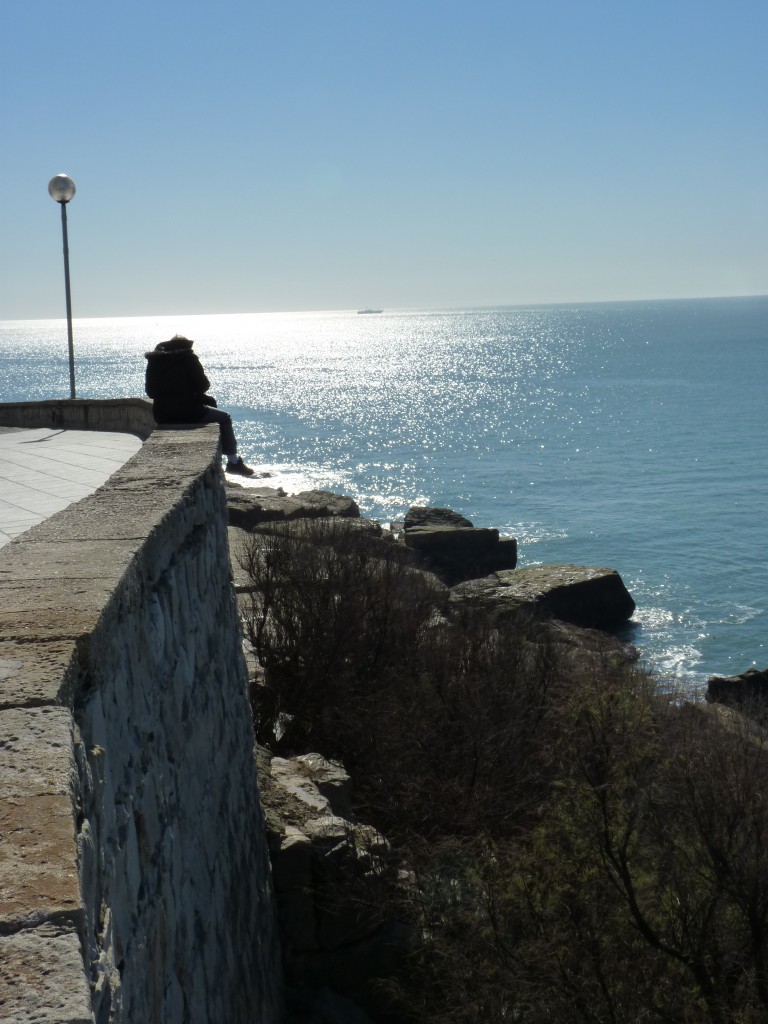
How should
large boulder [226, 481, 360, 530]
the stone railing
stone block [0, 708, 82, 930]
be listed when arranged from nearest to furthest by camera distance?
1. stone block [0, 708, 82, 930]
2. the stone railing
3. large boulder [226, 481, 360, 530]

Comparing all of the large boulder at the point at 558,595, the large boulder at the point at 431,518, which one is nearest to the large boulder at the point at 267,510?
the large boulder at the point at 558,595

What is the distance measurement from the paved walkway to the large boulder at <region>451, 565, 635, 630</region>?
33.1ft

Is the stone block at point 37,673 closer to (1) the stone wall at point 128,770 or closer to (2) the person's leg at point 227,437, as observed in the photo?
(1) the stone wall at point 128,770

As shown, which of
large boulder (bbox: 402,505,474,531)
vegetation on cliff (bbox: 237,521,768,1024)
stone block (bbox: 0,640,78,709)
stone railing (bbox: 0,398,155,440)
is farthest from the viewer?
large boulder (bbox: 402,505,474,531)

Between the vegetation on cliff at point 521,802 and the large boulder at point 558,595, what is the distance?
4957 millimetres

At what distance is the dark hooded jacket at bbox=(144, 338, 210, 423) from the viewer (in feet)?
26.0

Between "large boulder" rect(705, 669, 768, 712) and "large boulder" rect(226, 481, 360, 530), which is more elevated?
"large boulder" rect(226, 481, 360, 530)

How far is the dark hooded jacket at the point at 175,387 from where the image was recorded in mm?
7910

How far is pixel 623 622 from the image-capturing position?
26.2m

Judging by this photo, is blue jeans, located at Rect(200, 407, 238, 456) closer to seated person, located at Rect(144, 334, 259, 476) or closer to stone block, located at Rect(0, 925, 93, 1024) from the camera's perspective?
seated person, located at Rect(144, 334, 259, 476)

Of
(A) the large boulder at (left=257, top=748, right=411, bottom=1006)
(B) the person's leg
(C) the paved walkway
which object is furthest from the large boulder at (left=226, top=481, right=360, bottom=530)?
(A) the large boulder at (left=257, top=748, right=411, bottom=1006)

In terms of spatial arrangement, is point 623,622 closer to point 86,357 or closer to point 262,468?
point 262,468

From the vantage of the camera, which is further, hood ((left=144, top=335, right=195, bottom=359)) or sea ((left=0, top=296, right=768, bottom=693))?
sea ((left=0, top=296, right=768, bottom=693))

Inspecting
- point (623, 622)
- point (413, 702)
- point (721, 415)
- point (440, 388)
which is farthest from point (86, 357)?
point (413, 702)
